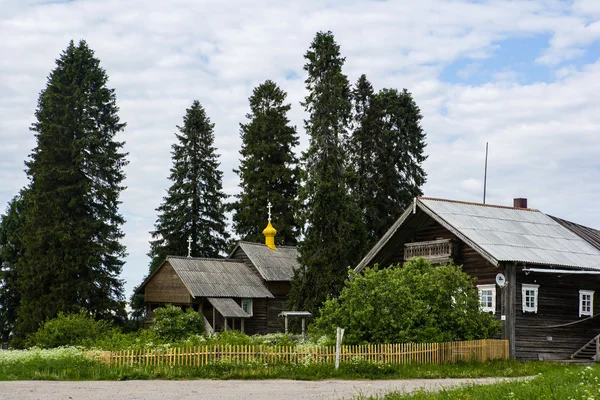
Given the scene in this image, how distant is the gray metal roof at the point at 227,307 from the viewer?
48.9 meters

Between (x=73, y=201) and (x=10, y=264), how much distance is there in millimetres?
8972

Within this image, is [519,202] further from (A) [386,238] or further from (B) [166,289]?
(B) [166,289]

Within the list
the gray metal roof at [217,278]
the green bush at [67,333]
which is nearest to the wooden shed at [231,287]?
the gray metal roof at [217,278]

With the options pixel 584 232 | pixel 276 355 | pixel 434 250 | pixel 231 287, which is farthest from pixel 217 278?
pixel 276 355

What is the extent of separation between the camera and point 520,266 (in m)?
34.3

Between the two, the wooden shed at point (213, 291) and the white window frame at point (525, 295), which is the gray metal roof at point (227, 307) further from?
the white window frame at point (525, 295)

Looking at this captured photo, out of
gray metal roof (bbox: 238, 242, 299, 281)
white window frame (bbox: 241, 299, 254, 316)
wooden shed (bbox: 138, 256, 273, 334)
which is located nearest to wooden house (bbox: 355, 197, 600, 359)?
wooden shed (bbox: 138, 256, 273, 334)

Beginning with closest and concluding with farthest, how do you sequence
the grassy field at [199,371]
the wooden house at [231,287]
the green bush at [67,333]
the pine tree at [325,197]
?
the grassy field at [199,371]
the green bush at [67,333]
the pine tree at [325,197]
the wooden house at [231,287]

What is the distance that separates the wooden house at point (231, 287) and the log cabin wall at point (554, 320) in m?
19.7

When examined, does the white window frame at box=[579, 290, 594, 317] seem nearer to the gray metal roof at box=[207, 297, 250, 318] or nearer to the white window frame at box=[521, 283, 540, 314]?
the white window frame at box=[521, 283, 540, 314]

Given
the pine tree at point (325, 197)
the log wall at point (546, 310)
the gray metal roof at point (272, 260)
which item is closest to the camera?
the log wall at point (546, 310)

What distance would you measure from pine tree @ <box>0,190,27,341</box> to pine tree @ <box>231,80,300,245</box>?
19.4 meters

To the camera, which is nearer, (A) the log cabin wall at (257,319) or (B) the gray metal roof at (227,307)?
(B) the gray metal roof at (227,307)

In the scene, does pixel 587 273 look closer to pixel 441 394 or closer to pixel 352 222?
pixel 352 222
